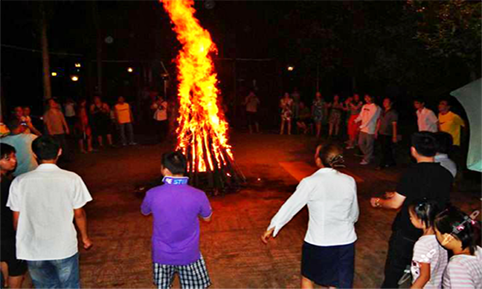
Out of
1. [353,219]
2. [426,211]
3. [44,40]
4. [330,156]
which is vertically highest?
[44,40]

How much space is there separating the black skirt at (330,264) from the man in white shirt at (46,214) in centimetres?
219

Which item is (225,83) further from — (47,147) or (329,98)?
(47,147)

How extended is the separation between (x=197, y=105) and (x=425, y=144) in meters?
6.67

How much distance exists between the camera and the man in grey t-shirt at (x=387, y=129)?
11.1 meters

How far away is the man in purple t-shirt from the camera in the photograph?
365cm

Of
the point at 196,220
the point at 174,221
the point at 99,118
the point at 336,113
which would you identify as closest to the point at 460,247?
the point at 196,220

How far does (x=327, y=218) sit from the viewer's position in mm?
3840

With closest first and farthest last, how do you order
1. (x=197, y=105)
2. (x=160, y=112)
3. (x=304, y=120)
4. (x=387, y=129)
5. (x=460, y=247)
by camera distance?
1. (x=460, y=247)
2. (x=197, y=105)
3. (x=387, y=129)
4. (x=160, y=112)
5. (x=304, y=120)

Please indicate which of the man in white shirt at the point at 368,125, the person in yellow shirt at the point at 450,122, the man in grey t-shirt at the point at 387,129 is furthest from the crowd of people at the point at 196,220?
the man in white shirt at the point at 368,125

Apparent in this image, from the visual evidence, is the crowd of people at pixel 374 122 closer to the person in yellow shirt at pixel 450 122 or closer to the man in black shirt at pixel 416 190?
the person in yellow shirt at pixel 450 122

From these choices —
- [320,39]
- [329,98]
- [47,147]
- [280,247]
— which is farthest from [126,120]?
[329,98]

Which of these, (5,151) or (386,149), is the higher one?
(5,151)

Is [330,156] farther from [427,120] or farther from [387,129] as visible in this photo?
[387,129]

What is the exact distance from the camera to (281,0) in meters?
23.3
